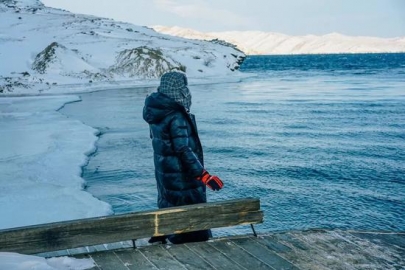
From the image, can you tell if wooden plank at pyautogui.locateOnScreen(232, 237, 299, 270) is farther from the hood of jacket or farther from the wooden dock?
the hood of jacket

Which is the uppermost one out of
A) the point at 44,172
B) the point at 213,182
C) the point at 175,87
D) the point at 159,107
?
the point at 175,87

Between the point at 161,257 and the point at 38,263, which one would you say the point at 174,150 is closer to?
the point at 161,257

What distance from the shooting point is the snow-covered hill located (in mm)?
46656

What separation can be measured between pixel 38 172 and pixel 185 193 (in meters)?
6.77

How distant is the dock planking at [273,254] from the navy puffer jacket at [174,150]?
0.58 meters

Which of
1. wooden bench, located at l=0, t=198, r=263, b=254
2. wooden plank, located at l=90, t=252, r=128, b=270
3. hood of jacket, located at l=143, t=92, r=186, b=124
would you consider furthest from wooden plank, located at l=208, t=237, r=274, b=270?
hood of jacket, located at l=143, t=92, r=186, b=124

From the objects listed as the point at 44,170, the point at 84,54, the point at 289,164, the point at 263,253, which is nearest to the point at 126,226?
the point at 263,253

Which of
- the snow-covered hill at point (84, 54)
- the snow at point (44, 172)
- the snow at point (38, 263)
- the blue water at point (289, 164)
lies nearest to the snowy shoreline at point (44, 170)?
the snow at point (44, 172)

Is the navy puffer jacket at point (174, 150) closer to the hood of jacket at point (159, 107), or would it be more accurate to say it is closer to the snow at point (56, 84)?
the hood of jacket at point (159, 107)

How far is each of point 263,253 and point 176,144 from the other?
4.25 ft

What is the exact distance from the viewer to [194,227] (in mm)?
4730

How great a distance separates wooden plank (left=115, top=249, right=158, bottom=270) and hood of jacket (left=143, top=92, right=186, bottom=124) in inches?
49.4

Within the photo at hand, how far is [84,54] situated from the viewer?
55250 millimetres

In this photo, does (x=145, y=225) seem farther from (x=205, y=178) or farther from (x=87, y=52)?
(x=87, y=52)
